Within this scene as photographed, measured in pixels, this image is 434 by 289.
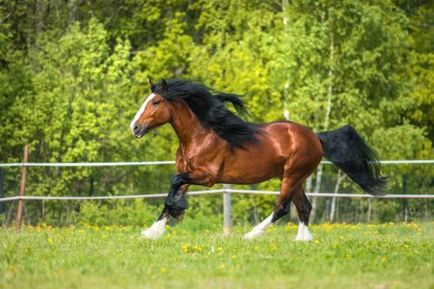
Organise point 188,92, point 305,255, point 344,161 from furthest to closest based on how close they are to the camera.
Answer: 1. point 344,161
2. point 188,92
3. point 305,255

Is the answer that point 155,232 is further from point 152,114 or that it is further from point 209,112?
point 209,112

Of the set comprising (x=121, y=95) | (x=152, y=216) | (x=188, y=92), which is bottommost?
(x=152, y=216)

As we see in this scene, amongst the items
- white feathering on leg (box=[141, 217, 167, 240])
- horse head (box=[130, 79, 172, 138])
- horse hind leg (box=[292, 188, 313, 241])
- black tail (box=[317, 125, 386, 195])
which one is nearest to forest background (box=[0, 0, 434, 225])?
black tail (box=[317, 125, 386, 195])

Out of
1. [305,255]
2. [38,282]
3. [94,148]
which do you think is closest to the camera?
[38,282]

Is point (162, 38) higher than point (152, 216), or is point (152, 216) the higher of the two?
point (162, 38)

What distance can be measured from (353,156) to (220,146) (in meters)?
2.22

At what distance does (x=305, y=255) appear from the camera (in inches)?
359

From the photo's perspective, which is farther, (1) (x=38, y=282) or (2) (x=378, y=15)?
(2) (x=378, y=15)

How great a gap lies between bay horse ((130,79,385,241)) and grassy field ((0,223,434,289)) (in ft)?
2.96

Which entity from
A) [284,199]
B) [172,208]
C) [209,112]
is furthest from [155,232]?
[284,199]

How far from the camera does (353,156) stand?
12570 mm

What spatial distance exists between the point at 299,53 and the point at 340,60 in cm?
161

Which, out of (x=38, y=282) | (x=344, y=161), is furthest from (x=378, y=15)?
(x=38, y=282)

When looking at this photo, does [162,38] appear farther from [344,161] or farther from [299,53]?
[344,161]
